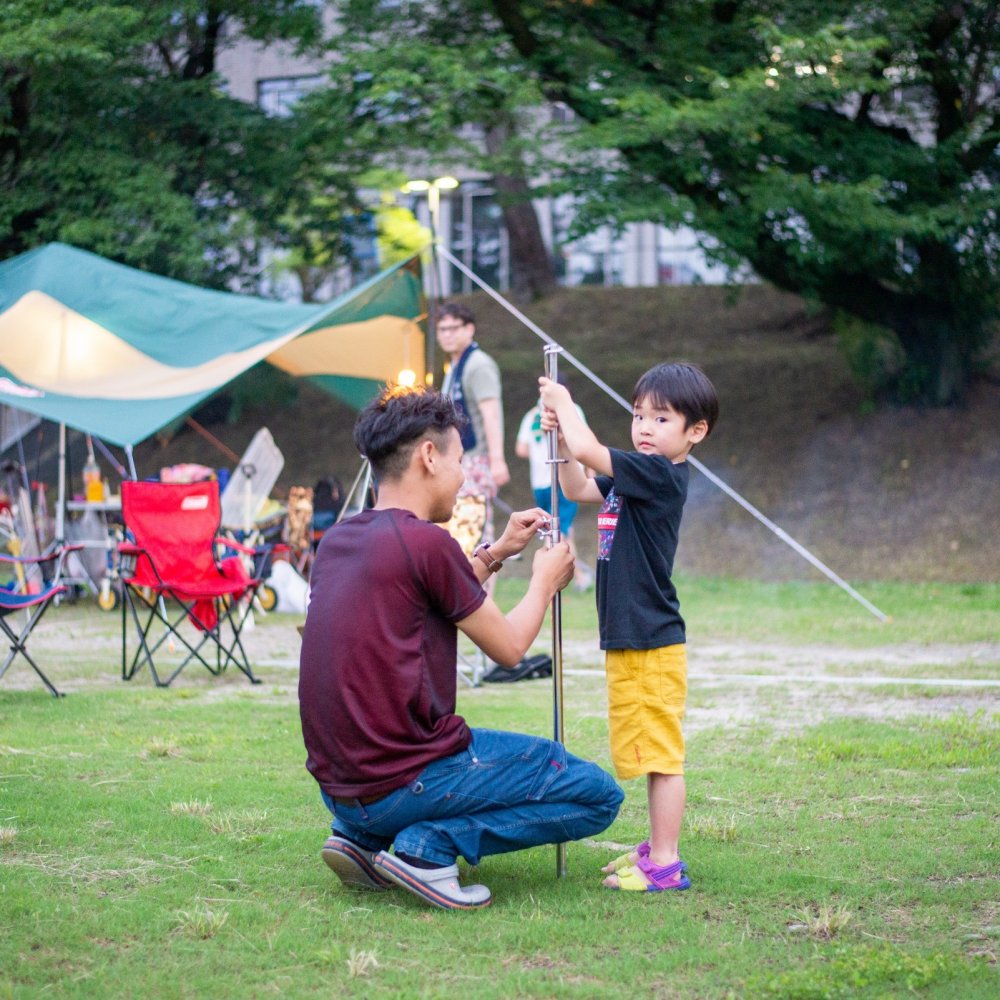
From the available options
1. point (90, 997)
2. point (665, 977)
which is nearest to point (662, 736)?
point (665, 977)

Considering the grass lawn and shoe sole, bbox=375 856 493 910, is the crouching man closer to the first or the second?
shoe sole, bbox=375 856 493 910

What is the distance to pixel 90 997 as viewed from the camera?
2.58 meters

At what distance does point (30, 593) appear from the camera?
8469 millimetres

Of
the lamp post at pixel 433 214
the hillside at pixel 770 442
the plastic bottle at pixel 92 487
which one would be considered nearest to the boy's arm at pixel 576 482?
the lamp post at pixel 433 214

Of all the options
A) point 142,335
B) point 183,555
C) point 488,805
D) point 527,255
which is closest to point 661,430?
point 488,805

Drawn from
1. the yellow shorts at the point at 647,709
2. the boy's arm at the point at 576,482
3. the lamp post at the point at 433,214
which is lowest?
the yellow shorts at the point at 647,709

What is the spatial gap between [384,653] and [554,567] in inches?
19.3

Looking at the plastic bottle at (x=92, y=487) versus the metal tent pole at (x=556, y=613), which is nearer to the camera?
the metal tent pole at (x=556, y=613)

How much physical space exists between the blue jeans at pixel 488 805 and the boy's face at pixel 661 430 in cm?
80

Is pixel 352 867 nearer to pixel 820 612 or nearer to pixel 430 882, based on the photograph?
pixel 430 882

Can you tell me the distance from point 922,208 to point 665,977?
36.2 feet

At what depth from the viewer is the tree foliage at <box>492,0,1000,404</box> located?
11516mm

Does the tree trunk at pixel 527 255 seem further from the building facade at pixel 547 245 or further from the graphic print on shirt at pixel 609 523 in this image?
the graphic print on shirt at pixel 609 523

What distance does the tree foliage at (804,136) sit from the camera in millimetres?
11516
